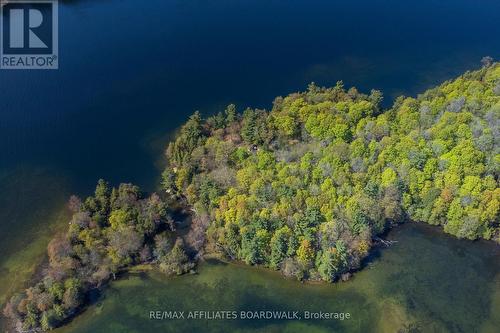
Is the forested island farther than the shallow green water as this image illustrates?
Yes

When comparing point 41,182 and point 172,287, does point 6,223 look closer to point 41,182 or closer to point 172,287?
point 41,182

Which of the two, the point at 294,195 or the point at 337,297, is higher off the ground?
the point at 294,195

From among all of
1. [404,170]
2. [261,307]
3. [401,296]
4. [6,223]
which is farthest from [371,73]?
[6,223]

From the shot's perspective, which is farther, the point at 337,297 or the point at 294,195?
the point at 294,195

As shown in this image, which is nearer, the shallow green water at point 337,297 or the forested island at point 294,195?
the shallow green water at point 337,297
